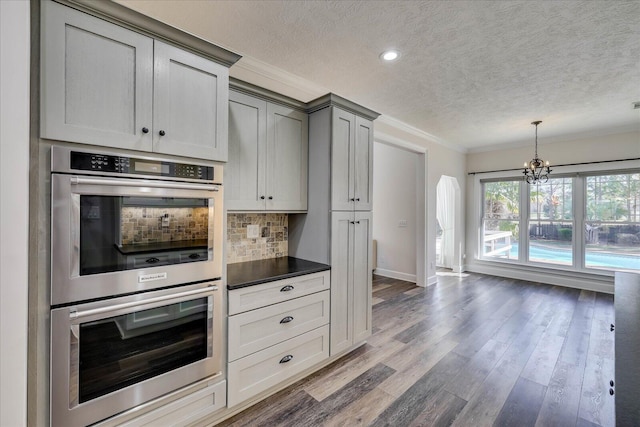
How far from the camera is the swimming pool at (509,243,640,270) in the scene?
457 cm

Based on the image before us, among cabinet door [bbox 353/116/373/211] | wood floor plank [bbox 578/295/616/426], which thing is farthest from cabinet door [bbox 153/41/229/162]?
wood floor plank [bbox 578/295/616/426]

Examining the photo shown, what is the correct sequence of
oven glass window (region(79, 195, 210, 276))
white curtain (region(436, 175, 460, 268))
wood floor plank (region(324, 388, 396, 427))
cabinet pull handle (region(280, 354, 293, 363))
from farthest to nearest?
white curtain (region(436, 175, 460, 268)) < cabinet pull handle (region(280, 354, 293, 363)) < wood floor plank (region(324, 388, 396, 427)) < oven glass window (region(79, 195, 210, 276))

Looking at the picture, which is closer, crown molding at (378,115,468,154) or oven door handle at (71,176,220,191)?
oven door handle at (71,176,220,191)

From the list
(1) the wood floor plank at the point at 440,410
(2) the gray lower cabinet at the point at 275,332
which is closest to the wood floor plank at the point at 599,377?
(1) the wood floor plank at the point at 440,410

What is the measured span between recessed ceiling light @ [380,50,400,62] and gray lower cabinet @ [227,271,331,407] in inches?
77.2

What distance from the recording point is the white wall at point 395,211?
17.0 ft

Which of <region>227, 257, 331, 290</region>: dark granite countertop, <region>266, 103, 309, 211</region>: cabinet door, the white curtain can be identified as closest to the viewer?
<region>227, 257, 331, 290</region>: dark granite countertop

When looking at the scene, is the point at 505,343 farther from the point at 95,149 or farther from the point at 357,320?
the point at 95,149

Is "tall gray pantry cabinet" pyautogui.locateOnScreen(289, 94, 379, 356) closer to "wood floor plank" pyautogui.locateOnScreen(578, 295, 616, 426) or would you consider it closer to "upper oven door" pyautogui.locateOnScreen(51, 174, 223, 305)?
"upper oven door" pyautogui.locateOnScreen(51, 174, 223, 305)

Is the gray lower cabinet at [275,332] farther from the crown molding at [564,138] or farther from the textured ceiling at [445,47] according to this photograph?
the crown molding at [564,138]

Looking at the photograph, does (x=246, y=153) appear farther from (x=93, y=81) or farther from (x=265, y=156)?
(x=93, y=81)

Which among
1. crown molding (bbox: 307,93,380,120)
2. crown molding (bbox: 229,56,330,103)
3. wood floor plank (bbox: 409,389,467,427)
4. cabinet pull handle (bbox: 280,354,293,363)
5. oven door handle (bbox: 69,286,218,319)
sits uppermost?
crown molding (bbox: 229,56,330,103)

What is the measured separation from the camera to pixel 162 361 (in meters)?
1.57

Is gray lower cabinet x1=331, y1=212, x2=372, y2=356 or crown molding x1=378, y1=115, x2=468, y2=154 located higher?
crown molding x1=378, y1=115, x2=468, y2=154
